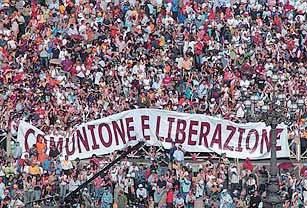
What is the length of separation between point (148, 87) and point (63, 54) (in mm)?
3853

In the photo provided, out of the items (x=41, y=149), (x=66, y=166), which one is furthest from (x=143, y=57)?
(x=66, y=166)

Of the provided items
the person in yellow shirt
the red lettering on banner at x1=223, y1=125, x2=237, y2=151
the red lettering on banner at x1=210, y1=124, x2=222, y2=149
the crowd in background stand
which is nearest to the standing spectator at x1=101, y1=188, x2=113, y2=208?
the crowd in background stand

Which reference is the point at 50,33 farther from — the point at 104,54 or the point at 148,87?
the point at 148,87

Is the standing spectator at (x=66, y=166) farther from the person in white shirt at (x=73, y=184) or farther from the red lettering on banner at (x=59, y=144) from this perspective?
the red lettering on banner at (x=59, y=144)

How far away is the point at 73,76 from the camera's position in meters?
38.5

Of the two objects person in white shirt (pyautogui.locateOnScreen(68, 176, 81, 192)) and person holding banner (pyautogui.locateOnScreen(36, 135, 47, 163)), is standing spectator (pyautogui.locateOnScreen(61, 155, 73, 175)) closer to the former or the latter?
person in white shirt (pyautogui.locateOnScreen(68, 176, 81, 192))

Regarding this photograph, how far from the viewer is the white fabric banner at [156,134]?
33156mm

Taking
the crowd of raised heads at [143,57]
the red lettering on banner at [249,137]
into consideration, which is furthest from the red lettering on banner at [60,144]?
the red lettering on banner at [249,137]

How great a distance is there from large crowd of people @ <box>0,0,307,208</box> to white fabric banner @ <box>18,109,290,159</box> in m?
0.52

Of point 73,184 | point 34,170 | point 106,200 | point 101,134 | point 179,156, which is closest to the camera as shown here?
point 106,200

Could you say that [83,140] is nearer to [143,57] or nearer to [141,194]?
[141,194]

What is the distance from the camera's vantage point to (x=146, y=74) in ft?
125

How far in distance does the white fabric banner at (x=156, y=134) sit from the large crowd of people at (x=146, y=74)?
1.72 ft

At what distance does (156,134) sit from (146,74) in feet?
16.8
